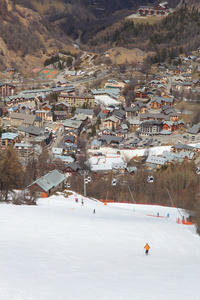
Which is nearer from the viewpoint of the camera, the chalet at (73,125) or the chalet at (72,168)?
the chalet at (72,168)

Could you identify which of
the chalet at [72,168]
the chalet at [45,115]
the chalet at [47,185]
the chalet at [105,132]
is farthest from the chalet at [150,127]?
the chalet at [47,185]

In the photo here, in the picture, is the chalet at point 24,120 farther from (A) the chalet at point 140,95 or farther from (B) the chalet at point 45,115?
(A) the chalet at point 140,95

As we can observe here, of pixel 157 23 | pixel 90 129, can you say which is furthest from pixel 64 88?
pixel 157 23

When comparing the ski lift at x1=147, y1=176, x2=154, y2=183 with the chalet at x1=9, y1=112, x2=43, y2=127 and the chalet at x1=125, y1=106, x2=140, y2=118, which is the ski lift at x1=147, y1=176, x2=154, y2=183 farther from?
the chalet at x1=125, y1=106, x2=140, y2=118

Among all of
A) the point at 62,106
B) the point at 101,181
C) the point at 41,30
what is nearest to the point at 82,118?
the point at 62,106

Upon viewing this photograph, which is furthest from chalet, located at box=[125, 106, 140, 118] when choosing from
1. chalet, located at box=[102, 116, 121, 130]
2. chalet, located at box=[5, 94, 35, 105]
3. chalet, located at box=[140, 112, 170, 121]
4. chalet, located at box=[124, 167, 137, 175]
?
chalet, located at box=[124, 167, 137, 175]
